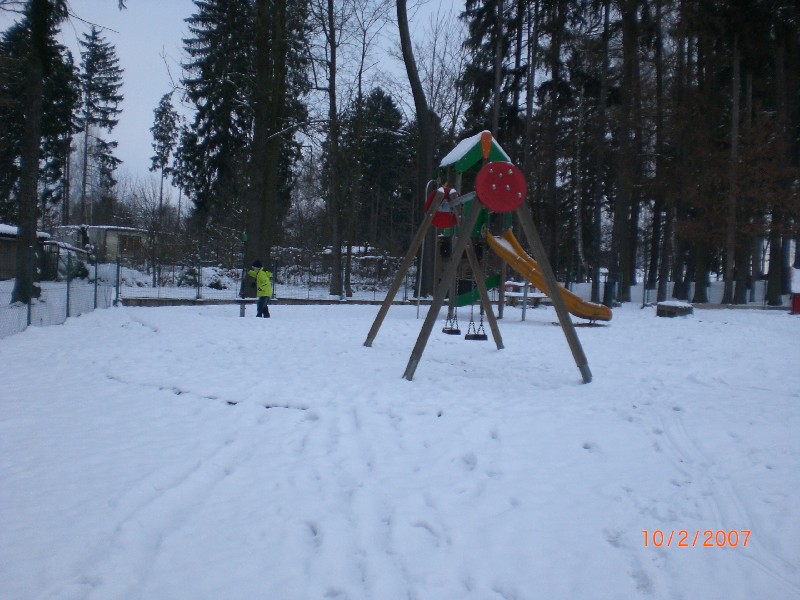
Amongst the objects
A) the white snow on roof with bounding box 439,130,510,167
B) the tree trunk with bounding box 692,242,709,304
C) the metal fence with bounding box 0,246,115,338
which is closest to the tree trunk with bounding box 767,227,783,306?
the tree trunk with bounding box 692,242,709,304

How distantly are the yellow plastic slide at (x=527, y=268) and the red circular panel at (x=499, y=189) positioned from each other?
587 cm

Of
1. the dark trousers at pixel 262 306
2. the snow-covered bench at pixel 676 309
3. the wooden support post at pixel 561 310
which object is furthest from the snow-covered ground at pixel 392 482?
the snow-covered bench at pixel 676 309

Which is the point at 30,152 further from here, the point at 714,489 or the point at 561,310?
the point at 714,489

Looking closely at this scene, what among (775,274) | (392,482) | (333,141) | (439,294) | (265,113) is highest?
(265,113)

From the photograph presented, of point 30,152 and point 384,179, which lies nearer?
point 30,152

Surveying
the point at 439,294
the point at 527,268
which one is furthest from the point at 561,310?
the point at 527,268

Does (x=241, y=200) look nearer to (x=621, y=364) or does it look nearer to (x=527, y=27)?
(x=527, y=27)

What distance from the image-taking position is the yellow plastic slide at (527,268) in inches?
524

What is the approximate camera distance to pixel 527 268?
45.6 ft

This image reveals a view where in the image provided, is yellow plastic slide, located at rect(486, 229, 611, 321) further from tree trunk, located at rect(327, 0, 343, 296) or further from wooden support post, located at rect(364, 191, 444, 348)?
tree trunk, located at rect(327, 0, 343, 296)

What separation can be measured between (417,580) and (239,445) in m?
2.26

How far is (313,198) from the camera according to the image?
45344 millimetres

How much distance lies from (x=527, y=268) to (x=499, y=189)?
6974 millimetres

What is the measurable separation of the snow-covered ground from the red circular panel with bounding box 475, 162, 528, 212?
2212 mm
